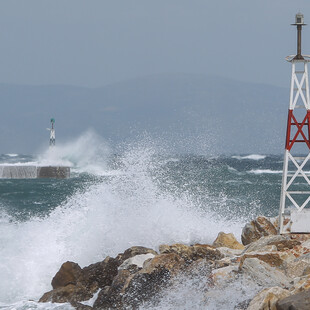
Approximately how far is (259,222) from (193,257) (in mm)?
2612

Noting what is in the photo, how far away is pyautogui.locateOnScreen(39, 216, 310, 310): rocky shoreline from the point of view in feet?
27.9

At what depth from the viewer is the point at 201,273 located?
1029 cm

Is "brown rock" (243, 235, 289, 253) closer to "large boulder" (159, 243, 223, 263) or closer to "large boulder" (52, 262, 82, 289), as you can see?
"large boulder" (159, 243, 223, 263)

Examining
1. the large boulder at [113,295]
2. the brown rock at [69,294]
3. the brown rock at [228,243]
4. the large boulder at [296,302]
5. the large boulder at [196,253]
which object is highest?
the large boulder at [296,302]

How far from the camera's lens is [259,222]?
46.7ft

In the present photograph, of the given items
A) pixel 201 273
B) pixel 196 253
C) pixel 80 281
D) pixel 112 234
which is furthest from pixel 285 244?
pixel 112 234

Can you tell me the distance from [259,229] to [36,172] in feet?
112

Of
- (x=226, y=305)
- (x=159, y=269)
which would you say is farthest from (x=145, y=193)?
(x=226, y=305)

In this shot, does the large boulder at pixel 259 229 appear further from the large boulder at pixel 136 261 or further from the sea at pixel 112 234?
the large boulder at pixel 136 261

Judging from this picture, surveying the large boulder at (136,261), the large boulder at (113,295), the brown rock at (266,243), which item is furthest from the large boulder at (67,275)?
the brown rock at (266,243)

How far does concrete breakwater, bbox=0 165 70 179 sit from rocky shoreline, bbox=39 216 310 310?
112 ft

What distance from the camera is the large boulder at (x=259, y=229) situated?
1412cm

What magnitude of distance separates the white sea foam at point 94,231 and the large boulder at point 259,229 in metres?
2.32

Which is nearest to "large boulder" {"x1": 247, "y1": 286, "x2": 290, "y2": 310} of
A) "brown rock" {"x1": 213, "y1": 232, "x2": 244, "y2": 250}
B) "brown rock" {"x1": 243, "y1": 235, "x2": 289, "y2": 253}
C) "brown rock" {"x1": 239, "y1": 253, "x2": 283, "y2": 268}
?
"brown rock" {"x1": 239, "y1": 253, "x2": 283, "y2": 268}
